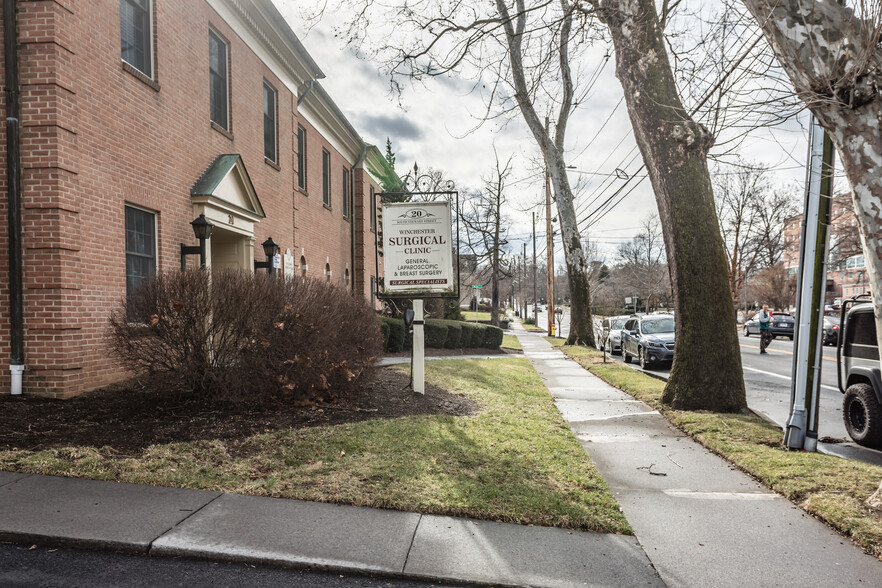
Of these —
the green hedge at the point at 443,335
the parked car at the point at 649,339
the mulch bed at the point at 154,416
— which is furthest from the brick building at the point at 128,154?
the parked car at the point at 649,339

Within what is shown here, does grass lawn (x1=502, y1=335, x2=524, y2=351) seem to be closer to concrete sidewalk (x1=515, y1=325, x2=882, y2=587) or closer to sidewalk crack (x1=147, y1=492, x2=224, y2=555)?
concrete sidewalk (x1=515, y1=325, x2=882, y2=587)

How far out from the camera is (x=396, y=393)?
8.10 meters

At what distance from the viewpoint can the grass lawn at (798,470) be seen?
3.90 meters

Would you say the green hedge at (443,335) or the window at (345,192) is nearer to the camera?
the green hedge at (443,335)

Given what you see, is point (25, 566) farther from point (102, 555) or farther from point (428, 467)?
point (428, 467)

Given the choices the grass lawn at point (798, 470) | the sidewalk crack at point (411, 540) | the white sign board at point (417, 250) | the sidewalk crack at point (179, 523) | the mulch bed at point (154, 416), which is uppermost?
the white sign board at point (417, 250)

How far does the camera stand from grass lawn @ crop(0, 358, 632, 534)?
3965 millimetres

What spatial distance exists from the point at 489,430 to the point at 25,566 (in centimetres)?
430

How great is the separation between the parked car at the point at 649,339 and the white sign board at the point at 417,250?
835 centimetres

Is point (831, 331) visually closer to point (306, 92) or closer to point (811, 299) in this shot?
point (811, 299)

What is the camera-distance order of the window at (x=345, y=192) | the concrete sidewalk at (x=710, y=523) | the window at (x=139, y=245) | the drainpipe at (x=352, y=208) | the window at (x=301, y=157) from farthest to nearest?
the drainpipe at (x=352, y=208), the window at (x=345, y=192), the window at (x=301, y=157), the window at (x=139, y=245), the concrete sidewalk at (x=710, y=523)

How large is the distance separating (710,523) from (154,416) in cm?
541

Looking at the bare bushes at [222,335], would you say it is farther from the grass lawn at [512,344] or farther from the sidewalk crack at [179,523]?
the grass lawn at [512,344]

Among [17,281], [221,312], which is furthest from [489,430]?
[17,281]
